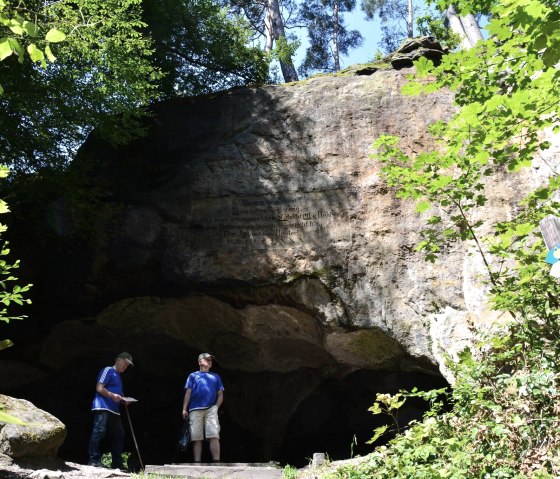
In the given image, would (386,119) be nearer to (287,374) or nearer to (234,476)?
(287,374)

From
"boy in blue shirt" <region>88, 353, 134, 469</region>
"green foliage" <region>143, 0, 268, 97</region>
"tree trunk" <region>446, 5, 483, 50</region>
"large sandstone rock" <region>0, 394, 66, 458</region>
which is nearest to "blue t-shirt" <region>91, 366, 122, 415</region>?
"boy in blue shirt" <region>88, 353, 134, 469</region>

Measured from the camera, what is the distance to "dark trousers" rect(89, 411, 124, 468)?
280 inches

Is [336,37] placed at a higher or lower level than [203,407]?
higher

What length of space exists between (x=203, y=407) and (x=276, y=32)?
12.3 metres

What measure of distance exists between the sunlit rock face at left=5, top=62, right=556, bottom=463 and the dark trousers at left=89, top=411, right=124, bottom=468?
2344mm

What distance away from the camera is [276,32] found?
17.2m

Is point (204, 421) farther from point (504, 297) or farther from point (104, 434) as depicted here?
point (504, 297)

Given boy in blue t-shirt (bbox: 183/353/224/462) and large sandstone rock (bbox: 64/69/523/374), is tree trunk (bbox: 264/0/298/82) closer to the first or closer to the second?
large sandstone rock (bbox: 64/69/523/374)

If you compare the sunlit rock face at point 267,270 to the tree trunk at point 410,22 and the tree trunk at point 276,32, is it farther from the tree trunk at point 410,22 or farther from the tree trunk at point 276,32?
the tree trunk at point 410,22

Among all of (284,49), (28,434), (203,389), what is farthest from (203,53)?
(28,434)

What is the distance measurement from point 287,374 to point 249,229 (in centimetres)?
292

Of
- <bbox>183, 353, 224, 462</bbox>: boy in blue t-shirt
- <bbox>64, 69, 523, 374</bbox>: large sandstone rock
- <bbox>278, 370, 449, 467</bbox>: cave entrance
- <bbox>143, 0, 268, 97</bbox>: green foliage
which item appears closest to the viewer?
<bbox>183, 353, 224, 462</bbox>: boy in blue t-shirt

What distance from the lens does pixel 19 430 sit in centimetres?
607

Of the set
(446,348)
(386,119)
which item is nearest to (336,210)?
(386,119)
